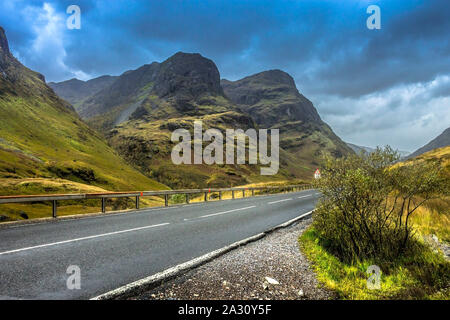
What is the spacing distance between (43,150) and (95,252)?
58.5 metres

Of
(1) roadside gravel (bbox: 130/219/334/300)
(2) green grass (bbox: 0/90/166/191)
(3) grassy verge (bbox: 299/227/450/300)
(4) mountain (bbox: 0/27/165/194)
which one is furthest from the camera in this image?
(2) green grass (bbox: 0/90/166/191)

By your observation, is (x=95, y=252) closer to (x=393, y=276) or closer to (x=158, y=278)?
(x=158, y=278)

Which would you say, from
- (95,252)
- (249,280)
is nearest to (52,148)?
(95,252)

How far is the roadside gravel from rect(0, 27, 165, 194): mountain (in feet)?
57.3

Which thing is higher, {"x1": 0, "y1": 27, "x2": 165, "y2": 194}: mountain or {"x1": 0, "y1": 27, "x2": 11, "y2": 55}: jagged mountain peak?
{"x1": 0, "y1": 27, "x2": 11, "y2": 55}: jagged mountain peak

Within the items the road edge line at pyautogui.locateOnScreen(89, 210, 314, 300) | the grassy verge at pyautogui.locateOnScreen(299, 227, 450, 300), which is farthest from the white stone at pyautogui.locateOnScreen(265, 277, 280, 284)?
the road edge line at pyautogui.locateOnScreen(89, 210, 314, 300)

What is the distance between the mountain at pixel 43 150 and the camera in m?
23.8

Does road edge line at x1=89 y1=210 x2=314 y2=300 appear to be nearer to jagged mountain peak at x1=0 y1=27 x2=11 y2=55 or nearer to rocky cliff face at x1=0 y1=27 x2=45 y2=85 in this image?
rocky cliff face at x1=0 y1=27 x2=45 y2=85

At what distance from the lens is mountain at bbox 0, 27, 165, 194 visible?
23788 millimetres

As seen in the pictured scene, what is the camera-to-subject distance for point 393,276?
14.2 ft

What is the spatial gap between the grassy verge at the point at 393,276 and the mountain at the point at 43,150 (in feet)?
62.5

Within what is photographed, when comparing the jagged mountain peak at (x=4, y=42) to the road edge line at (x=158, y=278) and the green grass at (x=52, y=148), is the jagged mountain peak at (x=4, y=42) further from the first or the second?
the road edge line at (x=158, y=278)
